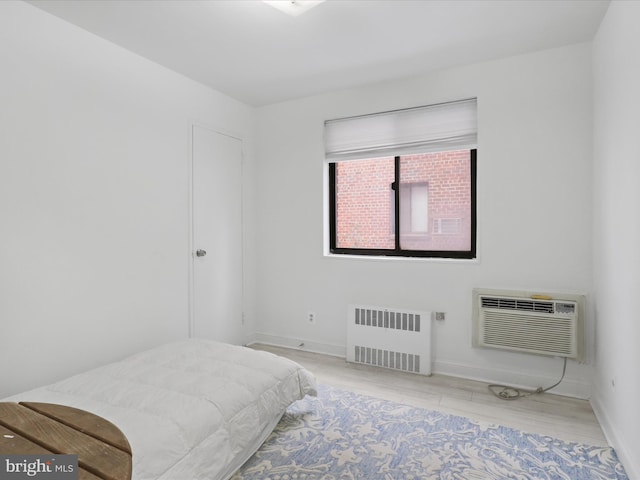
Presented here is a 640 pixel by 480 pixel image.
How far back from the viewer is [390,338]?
10.8 feet

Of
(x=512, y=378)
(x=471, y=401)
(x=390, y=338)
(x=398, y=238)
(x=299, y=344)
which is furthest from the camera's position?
Result: (x=299, y=344)

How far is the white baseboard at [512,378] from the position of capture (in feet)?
8.90

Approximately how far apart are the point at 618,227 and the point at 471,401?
4.83 ft

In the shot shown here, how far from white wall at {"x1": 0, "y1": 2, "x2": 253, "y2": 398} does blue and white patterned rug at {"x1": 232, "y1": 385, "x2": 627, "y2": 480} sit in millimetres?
1419

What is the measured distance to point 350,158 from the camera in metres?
3.62

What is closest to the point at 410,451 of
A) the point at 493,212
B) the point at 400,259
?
the point at 400,259

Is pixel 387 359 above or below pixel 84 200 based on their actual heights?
below

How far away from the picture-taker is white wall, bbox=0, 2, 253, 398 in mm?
2168

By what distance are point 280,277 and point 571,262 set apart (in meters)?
2.58

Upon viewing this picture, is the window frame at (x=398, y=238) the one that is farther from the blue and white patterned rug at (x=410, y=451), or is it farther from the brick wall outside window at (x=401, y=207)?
the blue and white patterned rug at (x=410, y=451)

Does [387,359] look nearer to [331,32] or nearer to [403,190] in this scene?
[403,190]

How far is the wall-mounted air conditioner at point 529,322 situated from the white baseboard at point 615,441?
11.9 inches

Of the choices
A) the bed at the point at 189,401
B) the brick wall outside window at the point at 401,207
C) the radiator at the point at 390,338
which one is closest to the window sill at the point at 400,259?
the brick wall outside window at the point at 401,207

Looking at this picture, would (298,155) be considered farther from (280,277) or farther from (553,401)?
(553,401)
